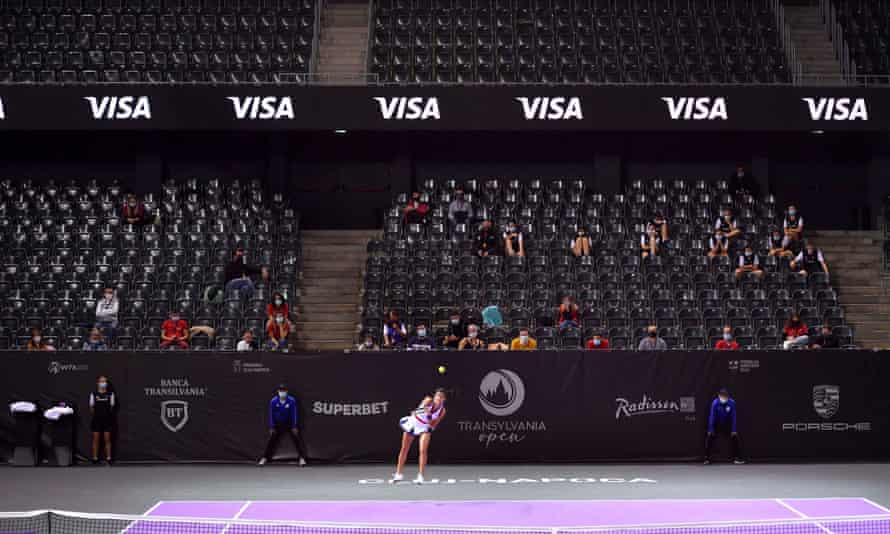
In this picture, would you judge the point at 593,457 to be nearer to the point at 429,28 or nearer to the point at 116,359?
the point at 116,359

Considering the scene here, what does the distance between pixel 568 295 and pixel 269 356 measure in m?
7.41

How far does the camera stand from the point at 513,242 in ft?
88.7

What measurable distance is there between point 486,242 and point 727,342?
690cm

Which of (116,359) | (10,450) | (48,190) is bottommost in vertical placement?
(10,450)

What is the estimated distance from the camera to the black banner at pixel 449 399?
20188 millimetres

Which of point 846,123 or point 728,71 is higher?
point 728,71

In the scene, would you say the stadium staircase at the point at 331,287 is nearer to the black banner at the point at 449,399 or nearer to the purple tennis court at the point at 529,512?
the black banner at the point at 449,399

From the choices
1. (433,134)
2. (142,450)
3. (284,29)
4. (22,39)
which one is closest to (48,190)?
(22,39)

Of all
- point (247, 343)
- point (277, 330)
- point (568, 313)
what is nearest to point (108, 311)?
point (277, 330)

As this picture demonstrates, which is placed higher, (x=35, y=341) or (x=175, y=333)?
(x=175, y=333)

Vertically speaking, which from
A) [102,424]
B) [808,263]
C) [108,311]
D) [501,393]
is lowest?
[102,424]

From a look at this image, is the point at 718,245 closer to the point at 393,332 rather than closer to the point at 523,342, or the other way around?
the point at 523,342

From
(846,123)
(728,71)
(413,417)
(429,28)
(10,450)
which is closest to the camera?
(413,417)

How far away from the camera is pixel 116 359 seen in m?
20.2
